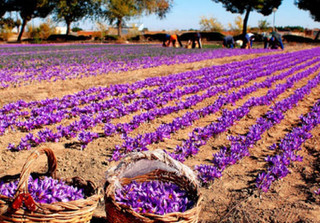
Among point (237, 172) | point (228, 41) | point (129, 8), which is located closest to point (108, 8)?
point (129, 8)

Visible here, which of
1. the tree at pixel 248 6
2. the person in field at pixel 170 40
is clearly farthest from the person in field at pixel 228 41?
the tree at pixel 248 6

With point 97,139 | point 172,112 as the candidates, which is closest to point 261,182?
point 97,139

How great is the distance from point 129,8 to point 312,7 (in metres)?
35.1

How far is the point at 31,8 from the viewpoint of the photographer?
59438 millimetres

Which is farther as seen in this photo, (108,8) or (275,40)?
(108,8)

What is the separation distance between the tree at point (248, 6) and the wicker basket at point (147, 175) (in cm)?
5562

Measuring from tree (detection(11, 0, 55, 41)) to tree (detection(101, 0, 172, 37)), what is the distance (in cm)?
1117

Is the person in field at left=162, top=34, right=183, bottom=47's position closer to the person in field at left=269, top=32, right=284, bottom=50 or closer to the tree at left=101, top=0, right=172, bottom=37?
the person in field at left=269, top=32, right=284, bottom=50

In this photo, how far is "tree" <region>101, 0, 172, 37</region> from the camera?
6238 centimetres

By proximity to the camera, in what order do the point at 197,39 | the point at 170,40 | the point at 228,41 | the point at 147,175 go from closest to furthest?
1. the point at 147,175
2. the point at 197,39
3. the point at 228,41
4. the point at 170,40

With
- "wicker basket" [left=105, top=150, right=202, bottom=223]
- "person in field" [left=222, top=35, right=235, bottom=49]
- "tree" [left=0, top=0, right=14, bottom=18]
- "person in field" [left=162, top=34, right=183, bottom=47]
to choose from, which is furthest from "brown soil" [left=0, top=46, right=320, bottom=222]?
"tree" [left=0, top=0, right=14, bottom=18]

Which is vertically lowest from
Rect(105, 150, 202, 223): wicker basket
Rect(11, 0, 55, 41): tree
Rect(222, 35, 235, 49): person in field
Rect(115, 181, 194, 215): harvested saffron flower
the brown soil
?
the brown soil

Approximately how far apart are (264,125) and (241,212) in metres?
3.35

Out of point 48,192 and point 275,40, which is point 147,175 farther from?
point 275,40
